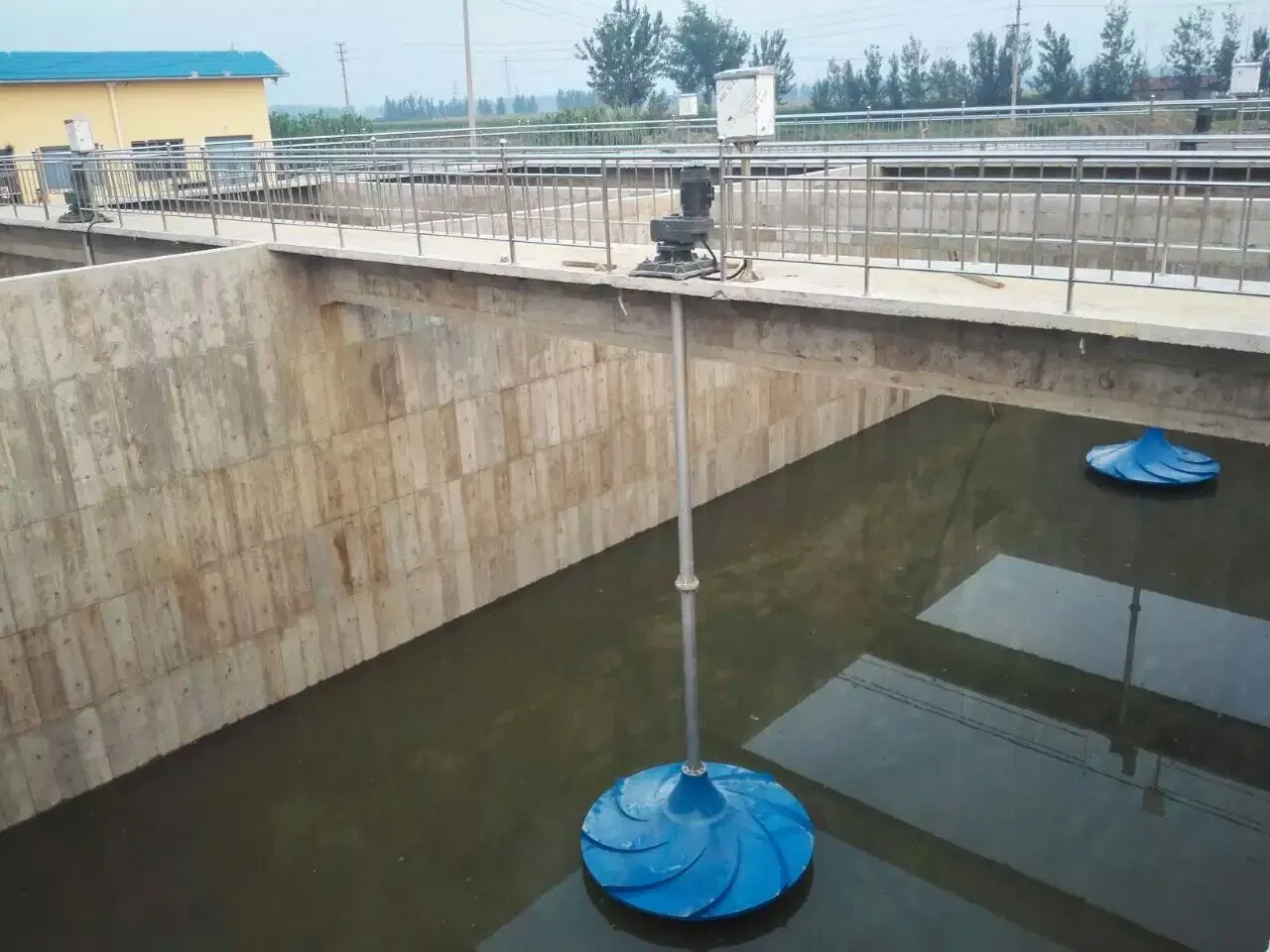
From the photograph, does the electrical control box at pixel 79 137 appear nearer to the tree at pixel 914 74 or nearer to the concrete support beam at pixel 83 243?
the concrete support beam at pixel 83 243

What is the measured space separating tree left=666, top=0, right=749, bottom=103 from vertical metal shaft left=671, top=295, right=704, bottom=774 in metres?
44.7

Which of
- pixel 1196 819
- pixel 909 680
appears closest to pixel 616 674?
pixel 909 680

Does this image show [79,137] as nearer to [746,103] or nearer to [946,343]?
[746,103]

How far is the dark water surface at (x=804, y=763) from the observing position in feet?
25.2

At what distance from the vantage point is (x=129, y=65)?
29.4 metres

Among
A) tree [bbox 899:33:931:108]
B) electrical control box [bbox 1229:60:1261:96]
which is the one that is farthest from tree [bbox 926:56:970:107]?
electrical control box [bbox 1229:60:1261:96]

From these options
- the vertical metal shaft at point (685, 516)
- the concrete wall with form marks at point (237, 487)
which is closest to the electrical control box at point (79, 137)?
the concrete wall with form marks at point (237, 487)

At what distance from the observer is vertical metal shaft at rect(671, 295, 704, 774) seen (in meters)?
6.97

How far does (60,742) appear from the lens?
9070 millimetres

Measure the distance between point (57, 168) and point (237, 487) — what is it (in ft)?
55.5

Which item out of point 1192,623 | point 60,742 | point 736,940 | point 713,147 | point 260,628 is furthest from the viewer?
point 713,147

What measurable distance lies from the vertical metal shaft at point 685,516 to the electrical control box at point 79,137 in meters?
11.1

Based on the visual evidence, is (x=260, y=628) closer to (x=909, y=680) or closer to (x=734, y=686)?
(x=734, y=686)

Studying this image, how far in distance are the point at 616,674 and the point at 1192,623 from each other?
20.6 feet
